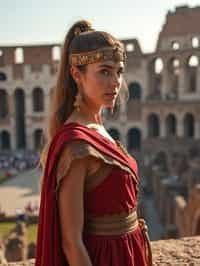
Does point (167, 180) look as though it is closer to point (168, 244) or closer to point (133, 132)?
point (168, 244)

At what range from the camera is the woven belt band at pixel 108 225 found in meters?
1.88

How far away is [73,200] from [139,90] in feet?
106

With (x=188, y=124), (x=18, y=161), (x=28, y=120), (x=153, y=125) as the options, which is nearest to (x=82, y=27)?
(x=18, y=161)

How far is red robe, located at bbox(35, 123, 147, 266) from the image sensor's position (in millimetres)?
1820

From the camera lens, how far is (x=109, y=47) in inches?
76.7

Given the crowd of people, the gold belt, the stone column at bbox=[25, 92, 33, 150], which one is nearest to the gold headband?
the gold belt

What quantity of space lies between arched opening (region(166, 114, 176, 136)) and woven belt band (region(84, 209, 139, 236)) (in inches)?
1160

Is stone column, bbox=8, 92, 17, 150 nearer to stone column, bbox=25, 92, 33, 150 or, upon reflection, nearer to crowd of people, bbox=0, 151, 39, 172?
stone column, bbox=25, 92, 33, 150

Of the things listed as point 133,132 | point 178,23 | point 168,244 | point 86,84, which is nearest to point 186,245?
point 168,244

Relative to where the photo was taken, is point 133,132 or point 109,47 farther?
point 133,132

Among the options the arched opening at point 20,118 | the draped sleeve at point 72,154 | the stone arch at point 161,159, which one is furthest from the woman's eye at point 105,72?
the arched opening at point 20,118

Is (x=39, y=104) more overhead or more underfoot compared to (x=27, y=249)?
more overhead

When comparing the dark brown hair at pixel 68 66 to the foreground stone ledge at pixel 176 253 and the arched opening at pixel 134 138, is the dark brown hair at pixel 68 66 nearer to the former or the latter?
the foreground stone ledge at pixel 176 253

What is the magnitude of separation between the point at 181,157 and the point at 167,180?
5.16 meters
